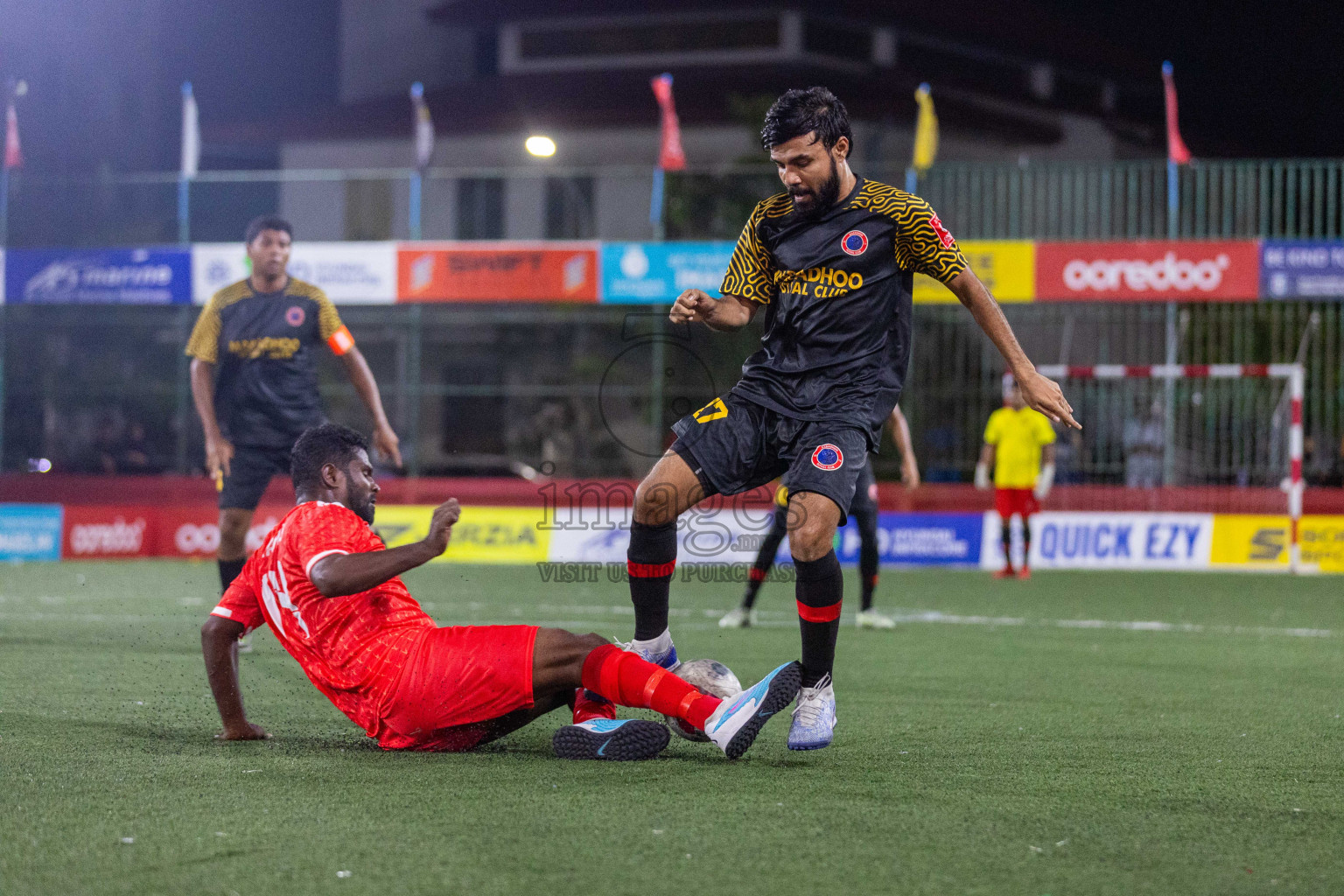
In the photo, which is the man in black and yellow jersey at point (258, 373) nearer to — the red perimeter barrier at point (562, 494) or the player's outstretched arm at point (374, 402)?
the player's outstretched arm at point (374, 402)

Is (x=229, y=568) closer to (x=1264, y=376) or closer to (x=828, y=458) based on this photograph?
(x=828, y=458)

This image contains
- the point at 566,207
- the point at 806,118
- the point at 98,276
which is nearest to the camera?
the point at 806,118

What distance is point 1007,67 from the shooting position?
34.2 m

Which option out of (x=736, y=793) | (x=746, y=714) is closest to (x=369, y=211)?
(x=746, y=714)

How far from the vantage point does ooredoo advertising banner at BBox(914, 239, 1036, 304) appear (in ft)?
52.0

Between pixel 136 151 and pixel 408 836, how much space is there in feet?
113

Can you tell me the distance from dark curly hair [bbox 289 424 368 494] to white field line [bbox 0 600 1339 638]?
4.84m

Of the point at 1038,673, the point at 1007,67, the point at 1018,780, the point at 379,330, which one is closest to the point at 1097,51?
the point at 1007,67

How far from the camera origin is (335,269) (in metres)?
16.8

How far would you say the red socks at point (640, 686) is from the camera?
13.6ft

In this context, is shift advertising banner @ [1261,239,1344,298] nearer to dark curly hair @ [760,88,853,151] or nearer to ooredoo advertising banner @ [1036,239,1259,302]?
ooredoo advertising banner @ [1036,239,1259,302]

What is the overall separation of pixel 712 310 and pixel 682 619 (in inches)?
202

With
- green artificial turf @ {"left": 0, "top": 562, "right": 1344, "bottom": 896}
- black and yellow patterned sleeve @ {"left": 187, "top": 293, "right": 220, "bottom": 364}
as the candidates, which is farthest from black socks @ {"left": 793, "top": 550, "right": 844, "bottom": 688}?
black and yellow patterned sleeve @ {"left": 187, "top": 293, "right": 220, "bottom": 364}

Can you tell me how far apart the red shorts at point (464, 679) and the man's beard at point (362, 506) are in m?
0.43
